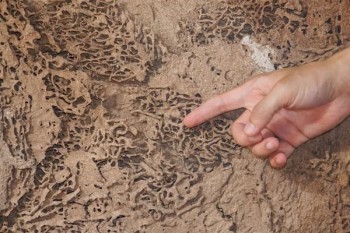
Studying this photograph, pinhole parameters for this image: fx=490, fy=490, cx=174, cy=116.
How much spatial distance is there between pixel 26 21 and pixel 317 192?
3.00 feet

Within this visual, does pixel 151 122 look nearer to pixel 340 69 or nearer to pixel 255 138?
pixel 255 138

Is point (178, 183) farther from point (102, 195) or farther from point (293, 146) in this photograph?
point (293, 146)

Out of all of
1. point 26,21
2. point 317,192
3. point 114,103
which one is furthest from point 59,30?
point 317,192

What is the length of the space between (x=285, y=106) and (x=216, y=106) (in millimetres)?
181

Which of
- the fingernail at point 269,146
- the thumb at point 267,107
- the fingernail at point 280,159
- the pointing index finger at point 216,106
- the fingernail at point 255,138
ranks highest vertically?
the thumb at point 267,107

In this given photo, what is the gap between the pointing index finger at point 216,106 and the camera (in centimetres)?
129

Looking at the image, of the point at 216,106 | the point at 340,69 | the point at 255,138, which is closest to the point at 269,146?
the point at 255,138

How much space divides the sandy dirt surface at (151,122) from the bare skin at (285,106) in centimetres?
4

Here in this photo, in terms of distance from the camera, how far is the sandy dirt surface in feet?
4.05

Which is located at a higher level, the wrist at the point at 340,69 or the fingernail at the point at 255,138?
the wrist at the point at 340,69

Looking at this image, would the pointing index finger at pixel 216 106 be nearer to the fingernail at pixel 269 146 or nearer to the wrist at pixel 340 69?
the fingernail at pixel 269 146

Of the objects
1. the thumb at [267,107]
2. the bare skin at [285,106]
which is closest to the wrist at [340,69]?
the bare skin at [285,106]

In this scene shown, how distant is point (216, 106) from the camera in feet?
4.32

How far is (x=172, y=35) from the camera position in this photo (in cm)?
138
